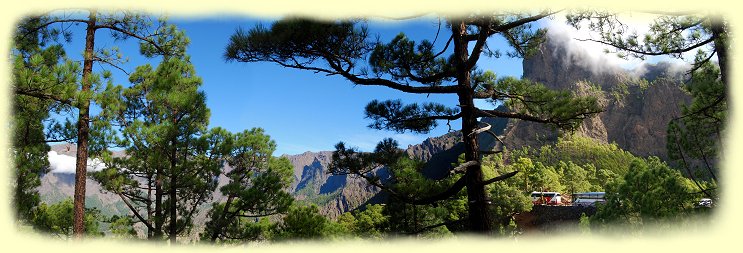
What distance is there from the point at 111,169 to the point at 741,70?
1062 centimetres

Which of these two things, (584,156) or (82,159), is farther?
(584,156)

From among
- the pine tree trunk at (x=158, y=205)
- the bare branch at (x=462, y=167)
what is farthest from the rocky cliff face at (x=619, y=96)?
the bare branch at (x=462, y=167)

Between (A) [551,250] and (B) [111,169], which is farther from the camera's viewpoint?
(B) [111,169]

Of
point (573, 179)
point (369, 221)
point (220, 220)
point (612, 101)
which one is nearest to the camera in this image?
point (220, 220)

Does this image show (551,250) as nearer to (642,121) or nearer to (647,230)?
(647,230)

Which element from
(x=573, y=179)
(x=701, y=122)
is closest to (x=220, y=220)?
(x=701, y=122)

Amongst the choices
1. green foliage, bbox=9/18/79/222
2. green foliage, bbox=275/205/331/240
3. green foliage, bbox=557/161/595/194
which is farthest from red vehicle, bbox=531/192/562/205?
green foliage, bbox=9/18/79/222

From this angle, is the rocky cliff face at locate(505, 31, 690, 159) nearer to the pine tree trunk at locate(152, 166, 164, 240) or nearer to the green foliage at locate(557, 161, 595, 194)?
the green foliage at locate(557, 161, 595, 194)

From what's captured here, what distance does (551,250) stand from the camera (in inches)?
153

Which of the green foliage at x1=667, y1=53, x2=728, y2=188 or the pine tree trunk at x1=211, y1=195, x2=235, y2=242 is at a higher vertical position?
the green foliage at x1=667, y1=53, x2=728, y2=188

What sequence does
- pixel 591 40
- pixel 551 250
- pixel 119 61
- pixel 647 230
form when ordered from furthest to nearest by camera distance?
pixel 647 230 < pixel 119 61 < pixel 591 40 < pixel 551 250

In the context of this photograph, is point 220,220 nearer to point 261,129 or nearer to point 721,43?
point 261,129

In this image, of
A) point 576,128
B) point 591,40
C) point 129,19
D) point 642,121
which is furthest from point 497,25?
point 642,121

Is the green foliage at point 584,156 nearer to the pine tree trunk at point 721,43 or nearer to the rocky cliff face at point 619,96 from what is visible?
the rocky cliff face at point 619,96
